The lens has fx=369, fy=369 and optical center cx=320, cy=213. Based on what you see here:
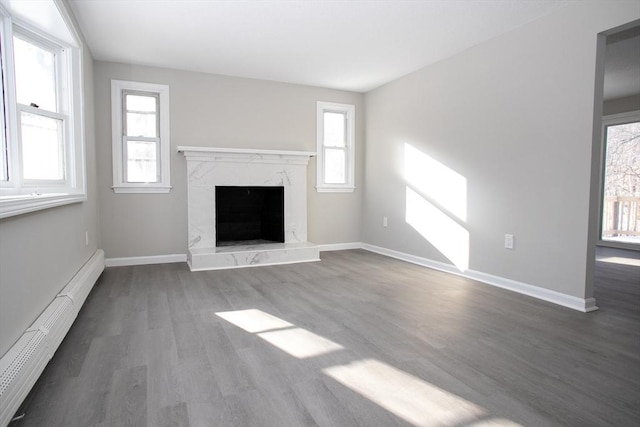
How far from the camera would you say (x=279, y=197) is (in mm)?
5098

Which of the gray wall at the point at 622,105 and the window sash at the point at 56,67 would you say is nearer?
the window sash at the point at 56,67

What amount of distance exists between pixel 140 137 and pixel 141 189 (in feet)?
2.04

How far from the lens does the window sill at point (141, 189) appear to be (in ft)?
14.3

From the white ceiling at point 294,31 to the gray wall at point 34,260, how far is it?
1.69 meters

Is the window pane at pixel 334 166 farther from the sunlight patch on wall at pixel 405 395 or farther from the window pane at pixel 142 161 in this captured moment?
the sunlight patch on wall at pixel 405 395

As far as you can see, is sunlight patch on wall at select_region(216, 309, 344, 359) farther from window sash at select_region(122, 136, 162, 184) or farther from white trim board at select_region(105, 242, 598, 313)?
window sash at select_region(122, 136, 162, 184)

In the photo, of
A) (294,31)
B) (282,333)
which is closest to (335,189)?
(294,31)

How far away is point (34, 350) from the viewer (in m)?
1.66

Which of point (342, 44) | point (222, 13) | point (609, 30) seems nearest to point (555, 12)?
point (609, 30)

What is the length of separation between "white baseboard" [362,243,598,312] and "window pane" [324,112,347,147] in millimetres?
1970

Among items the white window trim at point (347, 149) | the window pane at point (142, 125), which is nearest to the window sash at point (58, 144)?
the window pane at point (142, 125)

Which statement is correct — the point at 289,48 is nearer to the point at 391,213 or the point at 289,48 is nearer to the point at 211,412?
the point at 391,213

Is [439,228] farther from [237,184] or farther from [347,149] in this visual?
[237,184]

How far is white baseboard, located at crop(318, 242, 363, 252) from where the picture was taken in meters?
5.54
